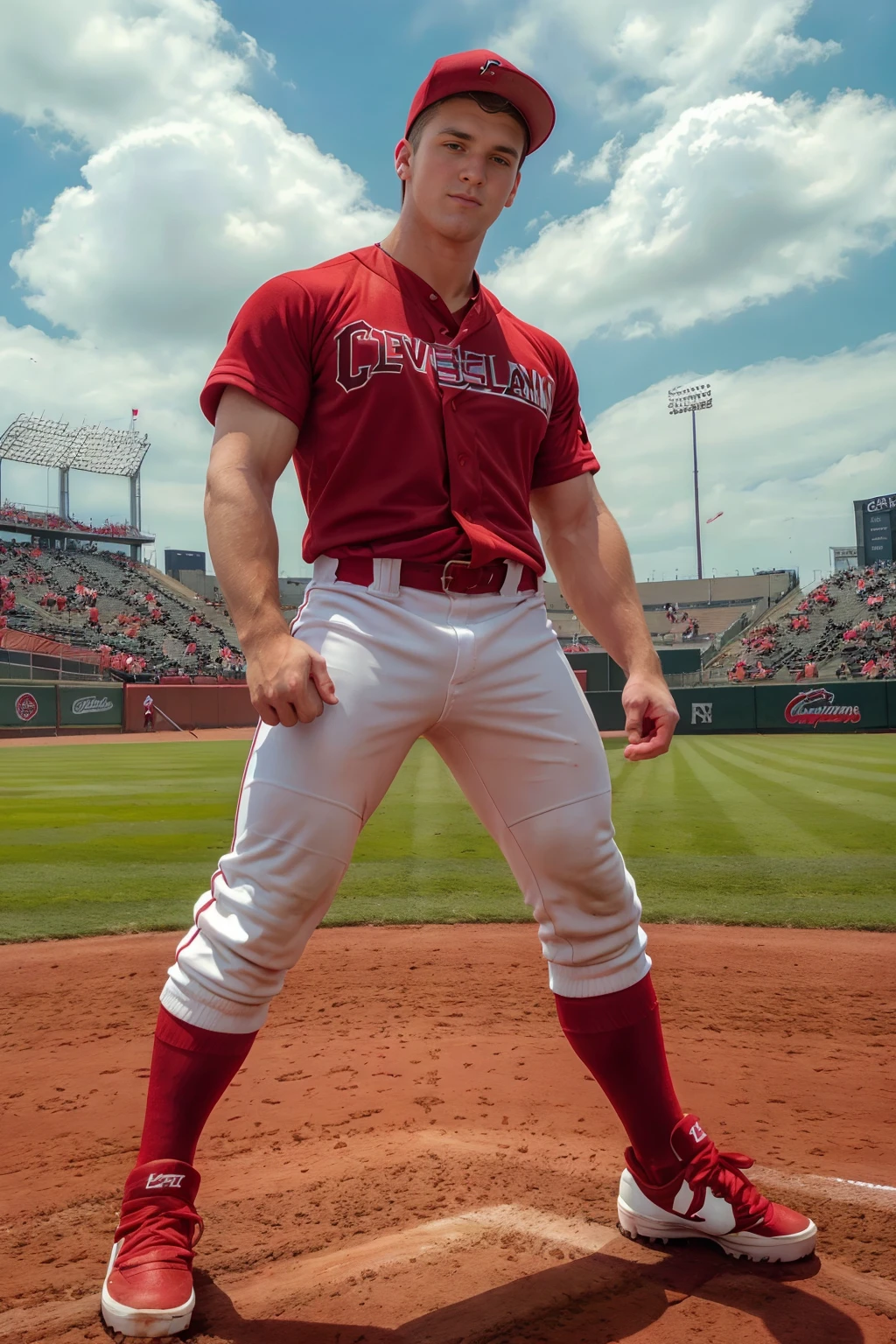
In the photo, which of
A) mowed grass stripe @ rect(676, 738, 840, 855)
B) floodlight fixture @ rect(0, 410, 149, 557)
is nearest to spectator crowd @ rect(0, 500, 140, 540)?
floodlight fixture @ rect(0, 410, 149, 557)

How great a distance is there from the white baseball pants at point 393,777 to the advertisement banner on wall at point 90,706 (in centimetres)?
2779

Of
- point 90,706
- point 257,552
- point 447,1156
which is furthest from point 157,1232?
point 90,706

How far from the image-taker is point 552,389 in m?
2.17

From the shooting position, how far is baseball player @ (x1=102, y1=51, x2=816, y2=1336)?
1.74 metres

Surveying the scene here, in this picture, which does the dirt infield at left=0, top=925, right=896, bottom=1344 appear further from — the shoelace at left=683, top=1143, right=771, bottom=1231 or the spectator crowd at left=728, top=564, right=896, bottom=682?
the spectator crowd at left=728, top=564, right=896, bottom=682

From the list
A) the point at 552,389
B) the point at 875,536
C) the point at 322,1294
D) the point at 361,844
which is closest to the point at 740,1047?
the point at 322,1294

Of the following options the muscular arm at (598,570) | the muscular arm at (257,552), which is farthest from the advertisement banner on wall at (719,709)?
the muscular arm at (257,552)

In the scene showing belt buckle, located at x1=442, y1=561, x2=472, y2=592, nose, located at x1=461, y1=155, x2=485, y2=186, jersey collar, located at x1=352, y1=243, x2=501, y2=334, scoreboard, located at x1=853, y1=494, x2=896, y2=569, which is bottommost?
belt buckle, located at x1=442, y1=561, x2=472, y2=592

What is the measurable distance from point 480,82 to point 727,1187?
7.31ft

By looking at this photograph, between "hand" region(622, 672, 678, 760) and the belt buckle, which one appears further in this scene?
"hand" region(622, 672, 678, 760)

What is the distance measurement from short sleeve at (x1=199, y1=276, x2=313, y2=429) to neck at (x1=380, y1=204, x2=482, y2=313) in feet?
1.00

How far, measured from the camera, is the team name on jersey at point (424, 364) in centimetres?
186

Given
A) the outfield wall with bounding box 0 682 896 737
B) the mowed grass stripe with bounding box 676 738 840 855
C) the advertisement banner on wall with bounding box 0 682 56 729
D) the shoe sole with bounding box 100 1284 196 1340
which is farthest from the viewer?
the outfield wall with bounding box 0 682 896 737

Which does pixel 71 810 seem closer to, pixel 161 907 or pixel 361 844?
pixel 361 844
